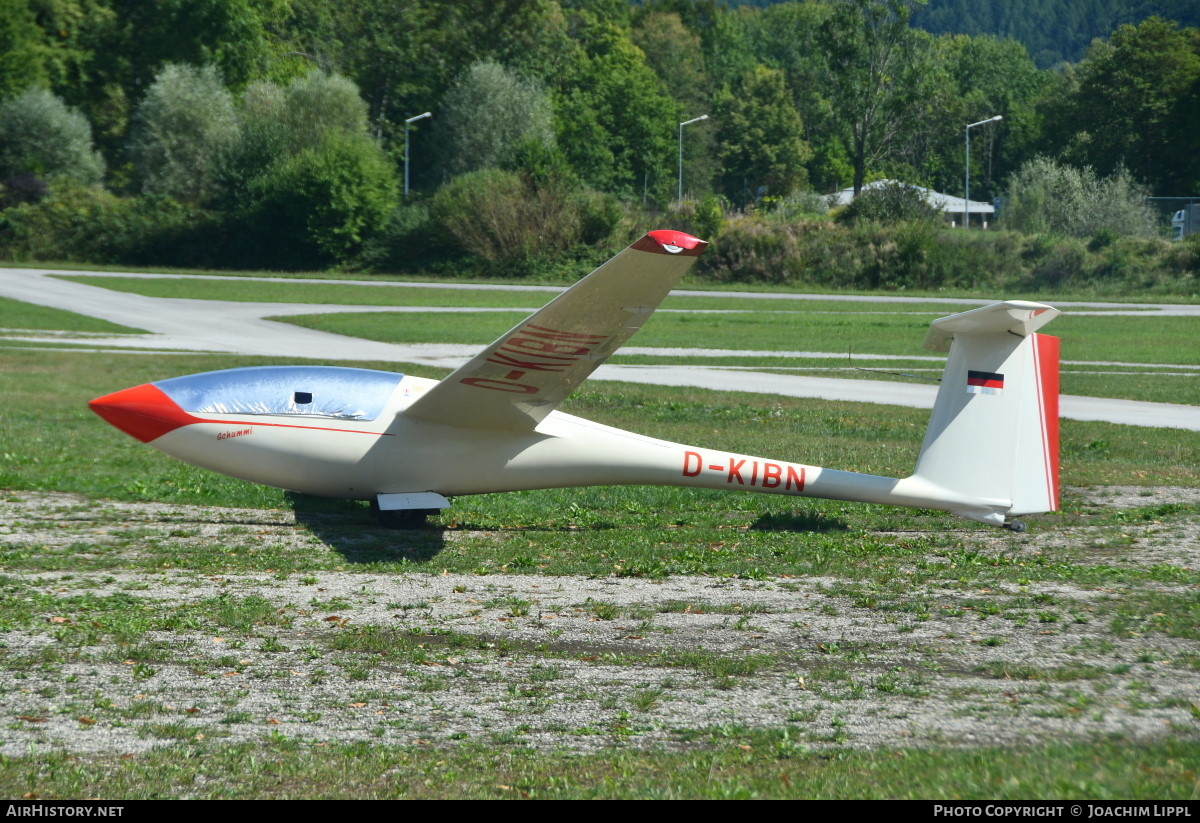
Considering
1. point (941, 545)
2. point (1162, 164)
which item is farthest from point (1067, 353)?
point (1162, 164)

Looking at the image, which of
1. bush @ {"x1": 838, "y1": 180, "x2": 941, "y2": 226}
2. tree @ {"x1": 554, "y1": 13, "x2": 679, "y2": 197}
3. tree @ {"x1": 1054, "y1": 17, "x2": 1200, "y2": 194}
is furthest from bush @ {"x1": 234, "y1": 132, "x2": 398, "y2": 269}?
tree @ {"x1": 1054, "y1": 17, "x2": 1200, "y2": 194}

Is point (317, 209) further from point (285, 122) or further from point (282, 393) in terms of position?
point (282, 393)

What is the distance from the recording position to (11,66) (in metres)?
74.4

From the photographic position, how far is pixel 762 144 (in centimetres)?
11131

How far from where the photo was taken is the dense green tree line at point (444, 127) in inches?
2429

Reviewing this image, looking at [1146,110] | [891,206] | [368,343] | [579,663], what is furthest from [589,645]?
[1146,110]

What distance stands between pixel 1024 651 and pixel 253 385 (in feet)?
23.2

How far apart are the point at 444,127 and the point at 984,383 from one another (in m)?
72.6

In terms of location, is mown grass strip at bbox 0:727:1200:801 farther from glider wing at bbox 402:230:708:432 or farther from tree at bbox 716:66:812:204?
tree at bbox 716:66:812:204

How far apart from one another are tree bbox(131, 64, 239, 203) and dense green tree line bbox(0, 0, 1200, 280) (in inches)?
5.4

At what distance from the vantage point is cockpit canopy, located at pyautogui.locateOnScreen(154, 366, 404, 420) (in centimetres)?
1080

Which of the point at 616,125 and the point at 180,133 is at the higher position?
the point at 616,125

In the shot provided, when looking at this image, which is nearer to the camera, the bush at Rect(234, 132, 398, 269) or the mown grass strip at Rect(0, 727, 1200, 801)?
the mown grass strip at Rect(0, 727, 1200, 801)
